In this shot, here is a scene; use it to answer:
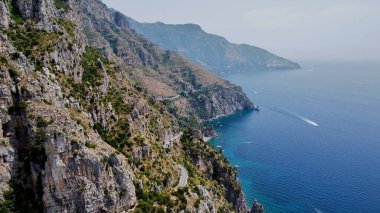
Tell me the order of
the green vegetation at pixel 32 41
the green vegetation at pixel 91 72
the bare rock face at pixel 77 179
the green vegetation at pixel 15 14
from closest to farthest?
the bare rock face at pixel 77 179 → the green vegetation at pixel 32 41 → the green vegetation at pixel 15 14 → the green vegetation at pixel 91 72

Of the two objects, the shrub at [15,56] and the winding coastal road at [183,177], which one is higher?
the shrub at [15,56]

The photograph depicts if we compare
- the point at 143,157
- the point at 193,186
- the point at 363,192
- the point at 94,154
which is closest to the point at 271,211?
the point at 363,192

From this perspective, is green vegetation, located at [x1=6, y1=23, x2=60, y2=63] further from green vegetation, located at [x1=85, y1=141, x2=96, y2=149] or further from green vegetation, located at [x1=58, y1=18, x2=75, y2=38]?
green vegetation, located at [x1=85, y1=141, x2=96, y2=149]

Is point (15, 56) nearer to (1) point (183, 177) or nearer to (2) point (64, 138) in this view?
(2) point (64, 138)

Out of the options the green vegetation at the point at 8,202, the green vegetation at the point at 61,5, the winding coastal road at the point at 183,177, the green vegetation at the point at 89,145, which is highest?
the green vegetation at the point at 61,5

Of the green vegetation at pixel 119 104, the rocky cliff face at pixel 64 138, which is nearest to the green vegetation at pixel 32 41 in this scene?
the rocky cliff face at pixel 64 138

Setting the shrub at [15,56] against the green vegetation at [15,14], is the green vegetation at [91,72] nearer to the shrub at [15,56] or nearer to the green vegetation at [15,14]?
the green vegetation at [15,14]

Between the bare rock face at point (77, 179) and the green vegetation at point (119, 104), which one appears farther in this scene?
the green vegetation at point (119, 104)

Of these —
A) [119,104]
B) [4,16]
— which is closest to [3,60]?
[4,16]

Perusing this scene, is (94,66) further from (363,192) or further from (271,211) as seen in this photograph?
(363,192)

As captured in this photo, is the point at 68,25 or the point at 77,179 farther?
the point at 68,25

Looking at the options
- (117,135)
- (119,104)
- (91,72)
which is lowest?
(117,135)

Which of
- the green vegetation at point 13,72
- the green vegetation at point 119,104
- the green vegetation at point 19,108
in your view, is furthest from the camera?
the green vegetation at point 119,104
